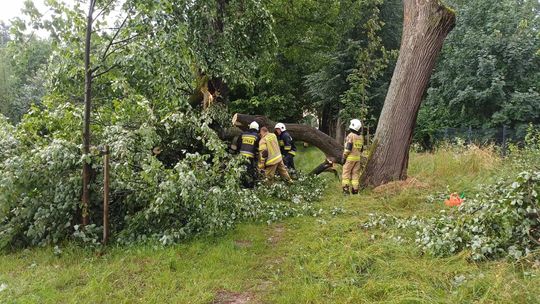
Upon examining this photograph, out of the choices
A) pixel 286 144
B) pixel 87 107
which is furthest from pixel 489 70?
pixel 87 107

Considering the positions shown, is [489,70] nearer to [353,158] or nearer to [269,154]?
[353,158]

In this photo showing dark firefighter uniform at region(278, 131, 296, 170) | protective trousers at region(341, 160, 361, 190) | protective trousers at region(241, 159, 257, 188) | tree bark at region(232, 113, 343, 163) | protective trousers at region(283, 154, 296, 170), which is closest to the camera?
protective trousers at region(341, 160, 361, 190)

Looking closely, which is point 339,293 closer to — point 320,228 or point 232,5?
point 320,228

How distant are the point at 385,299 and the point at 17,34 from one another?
437 centimetres

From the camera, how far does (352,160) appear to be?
749 centimetres

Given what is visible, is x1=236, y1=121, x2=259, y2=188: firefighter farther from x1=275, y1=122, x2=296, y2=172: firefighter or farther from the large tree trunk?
the large tree trunk

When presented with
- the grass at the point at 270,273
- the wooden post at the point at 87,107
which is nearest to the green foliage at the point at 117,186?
the wooden post at the point at 87,107

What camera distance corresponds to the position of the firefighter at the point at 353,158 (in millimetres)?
7477

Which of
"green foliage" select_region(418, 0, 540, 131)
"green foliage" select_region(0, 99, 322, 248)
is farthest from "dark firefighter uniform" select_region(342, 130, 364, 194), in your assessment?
"green foliage" select_region(418, 0, 540, 131)

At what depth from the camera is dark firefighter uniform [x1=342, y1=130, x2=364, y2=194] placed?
7484mm

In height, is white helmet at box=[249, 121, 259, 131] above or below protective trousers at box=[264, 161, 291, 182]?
above

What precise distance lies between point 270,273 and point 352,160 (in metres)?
4.18

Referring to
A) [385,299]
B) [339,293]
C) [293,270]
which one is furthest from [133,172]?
[385,299]

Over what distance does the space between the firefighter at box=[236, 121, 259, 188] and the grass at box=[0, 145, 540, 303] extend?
2.95 meters
